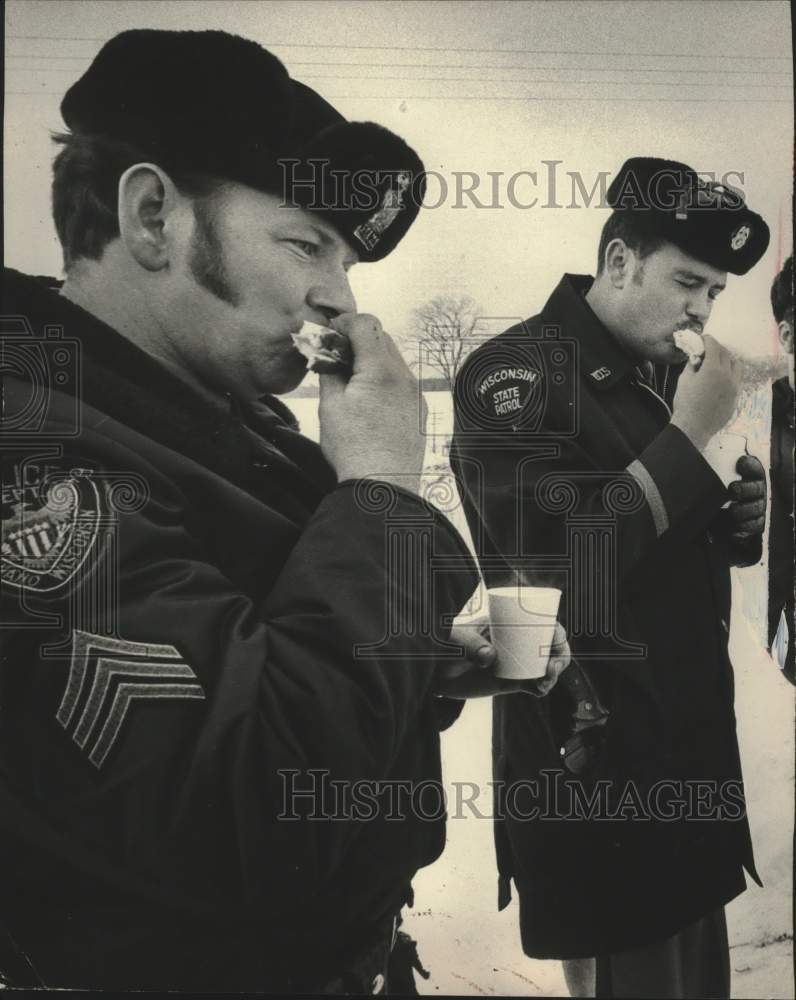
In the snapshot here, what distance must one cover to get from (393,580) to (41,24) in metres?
1.40

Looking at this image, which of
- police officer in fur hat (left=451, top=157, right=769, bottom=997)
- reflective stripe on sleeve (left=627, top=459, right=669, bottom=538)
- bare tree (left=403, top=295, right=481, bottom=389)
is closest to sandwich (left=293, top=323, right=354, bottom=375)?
bare tree (left=403, top=295, right=481, bottom=389)

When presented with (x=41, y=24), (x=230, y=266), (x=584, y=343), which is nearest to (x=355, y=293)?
(x=230, y=266)

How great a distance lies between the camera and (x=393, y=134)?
2.15m

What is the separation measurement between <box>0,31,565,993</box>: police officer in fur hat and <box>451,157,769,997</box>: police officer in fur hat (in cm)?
19

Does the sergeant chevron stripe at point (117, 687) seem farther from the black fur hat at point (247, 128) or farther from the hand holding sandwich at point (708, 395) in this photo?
the hand holding sandwich at point (708, 395)

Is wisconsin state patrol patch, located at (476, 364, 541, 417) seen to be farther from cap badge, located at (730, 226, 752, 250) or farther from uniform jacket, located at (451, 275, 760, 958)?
cap badge, located at (730, 226, 752, 250)

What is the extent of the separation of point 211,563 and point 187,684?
0.24 metres

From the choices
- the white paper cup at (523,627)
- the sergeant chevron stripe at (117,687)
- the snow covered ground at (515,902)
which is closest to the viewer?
the sergeant chevron stripe at (117,687)

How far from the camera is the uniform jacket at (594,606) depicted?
2.14 m

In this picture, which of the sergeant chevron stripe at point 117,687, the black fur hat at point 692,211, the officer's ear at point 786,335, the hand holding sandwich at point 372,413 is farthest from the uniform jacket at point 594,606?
the sergeant chevron stripe at point 117,687

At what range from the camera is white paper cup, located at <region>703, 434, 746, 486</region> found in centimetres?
217

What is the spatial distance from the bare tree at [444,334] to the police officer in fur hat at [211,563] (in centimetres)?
6

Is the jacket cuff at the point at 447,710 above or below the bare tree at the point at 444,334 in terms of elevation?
below

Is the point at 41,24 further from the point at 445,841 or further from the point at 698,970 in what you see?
the point at 698,970
